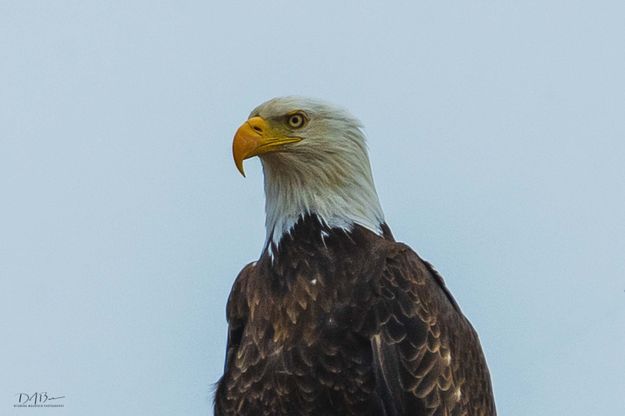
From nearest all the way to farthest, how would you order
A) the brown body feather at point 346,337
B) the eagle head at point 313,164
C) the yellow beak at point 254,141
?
1. the brown body feather at point 346,337
2. the yellow beak at point 254,141
3. the eagle head at point 313,164

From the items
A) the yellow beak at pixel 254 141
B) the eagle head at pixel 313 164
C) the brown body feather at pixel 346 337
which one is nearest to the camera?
the brown body feather at pixel 346 337

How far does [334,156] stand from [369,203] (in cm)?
38

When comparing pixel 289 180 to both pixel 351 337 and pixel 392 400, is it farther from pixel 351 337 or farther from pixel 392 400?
pixel 392 400

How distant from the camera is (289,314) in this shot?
20.0ft

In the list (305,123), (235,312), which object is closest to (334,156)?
(305,123)

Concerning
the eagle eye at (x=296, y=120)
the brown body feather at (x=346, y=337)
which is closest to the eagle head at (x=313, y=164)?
the eagle eye at (x=296, y=120)

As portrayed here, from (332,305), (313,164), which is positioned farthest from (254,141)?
(332,305)

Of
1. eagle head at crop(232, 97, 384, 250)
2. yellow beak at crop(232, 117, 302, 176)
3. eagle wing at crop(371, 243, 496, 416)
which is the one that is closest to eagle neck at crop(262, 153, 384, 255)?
eagle head at crop(232, 97, 384, 250)

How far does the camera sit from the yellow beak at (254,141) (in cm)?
615

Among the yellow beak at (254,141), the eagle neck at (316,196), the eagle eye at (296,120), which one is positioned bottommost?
the eagle neck at (316,196)

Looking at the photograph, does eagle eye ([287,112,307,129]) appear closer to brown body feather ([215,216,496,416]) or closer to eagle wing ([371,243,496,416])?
brown body feather ([215,216,496,416])

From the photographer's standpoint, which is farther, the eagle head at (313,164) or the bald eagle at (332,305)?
the eagle head at (313,164)

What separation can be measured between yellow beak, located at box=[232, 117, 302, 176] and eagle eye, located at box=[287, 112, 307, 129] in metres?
0.08

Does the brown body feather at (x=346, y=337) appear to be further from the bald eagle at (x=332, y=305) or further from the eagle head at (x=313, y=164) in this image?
the eagle head at (x=313, y=164)
